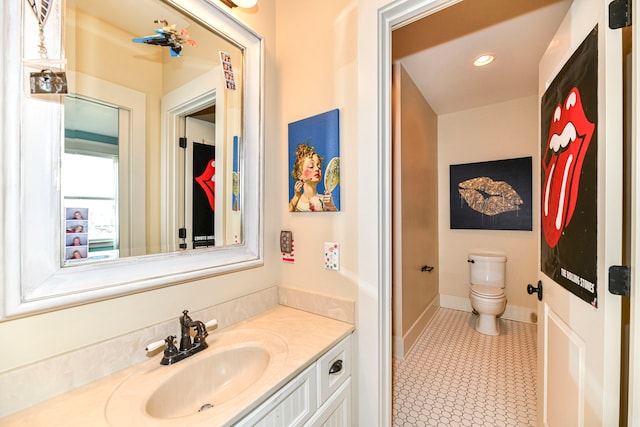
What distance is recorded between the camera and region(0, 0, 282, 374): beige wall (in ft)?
2.36

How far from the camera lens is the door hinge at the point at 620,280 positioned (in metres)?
0.74

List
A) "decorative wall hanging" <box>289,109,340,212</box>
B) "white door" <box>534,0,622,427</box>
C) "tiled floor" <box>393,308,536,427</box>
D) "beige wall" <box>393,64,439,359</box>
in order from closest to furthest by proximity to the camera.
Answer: "white door" <box>534,0,622,427</box> < "decorative wall hanging" <box>289,109,340,212</box> < "tiled floor" <box>393,308,536,427</box> < "beige wall" <box>393,64,439,359</box>

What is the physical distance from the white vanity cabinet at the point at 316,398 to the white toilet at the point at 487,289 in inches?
83.3

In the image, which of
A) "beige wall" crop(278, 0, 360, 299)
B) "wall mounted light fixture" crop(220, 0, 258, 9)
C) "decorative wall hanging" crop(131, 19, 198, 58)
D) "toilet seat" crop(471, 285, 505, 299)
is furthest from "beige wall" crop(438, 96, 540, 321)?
"decorative wall hanging" crop(131, 19, 198, 58)

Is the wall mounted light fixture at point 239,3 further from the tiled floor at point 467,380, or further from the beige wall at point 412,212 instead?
the tiled floor at point 467,380

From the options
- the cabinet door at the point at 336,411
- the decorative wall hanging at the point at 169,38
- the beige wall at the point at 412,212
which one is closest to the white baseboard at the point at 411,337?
the beige wall at the point at 412,212

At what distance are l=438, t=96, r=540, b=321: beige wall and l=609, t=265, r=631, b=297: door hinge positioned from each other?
8.15 ft

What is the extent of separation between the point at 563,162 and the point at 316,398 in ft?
4.45

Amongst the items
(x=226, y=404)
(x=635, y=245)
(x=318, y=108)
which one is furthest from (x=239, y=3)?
(x=635, y=245)

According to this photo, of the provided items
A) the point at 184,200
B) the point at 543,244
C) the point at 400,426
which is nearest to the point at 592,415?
the point at 543,244

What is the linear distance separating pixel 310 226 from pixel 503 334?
2616 mm

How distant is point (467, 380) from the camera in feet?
6.41

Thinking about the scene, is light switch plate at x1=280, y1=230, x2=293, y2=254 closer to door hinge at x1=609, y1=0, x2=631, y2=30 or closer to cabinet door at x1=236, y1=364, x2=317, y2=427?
cabinet door at x1=236, y1=364, x2=317, y2=427

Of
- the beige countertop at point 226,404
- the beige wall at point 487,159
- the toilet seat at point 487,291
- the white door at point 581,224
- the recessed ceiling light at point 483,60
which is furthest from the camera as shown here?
the beige wall at point 487,159
